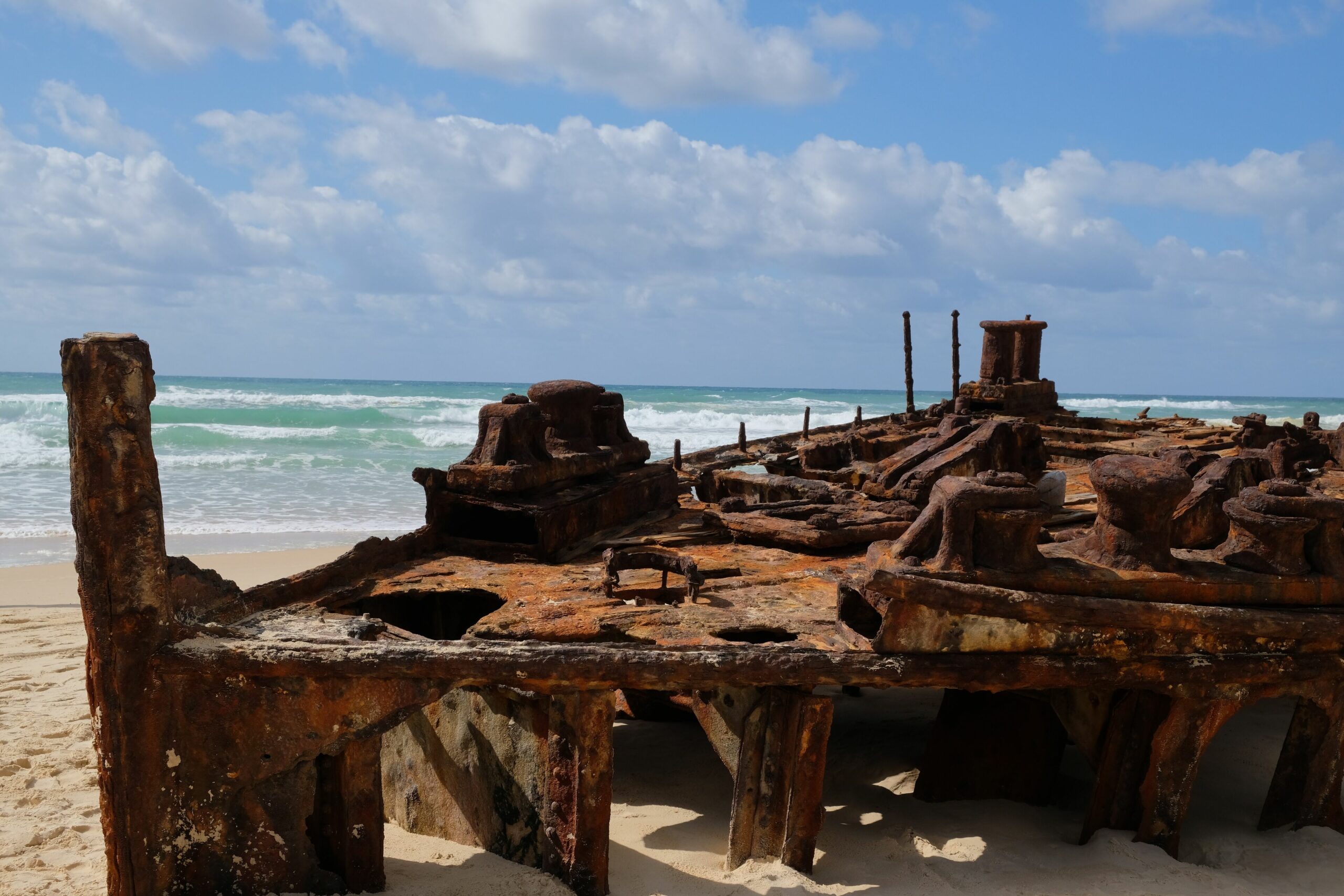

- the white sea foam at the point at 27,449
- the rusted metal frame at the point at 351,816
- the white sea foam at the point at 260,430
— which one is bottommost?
the white sea foam at the point at 27,449

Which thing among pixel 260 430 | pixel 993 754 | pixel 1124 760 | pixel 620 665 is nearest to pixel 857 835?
pixel 993 754

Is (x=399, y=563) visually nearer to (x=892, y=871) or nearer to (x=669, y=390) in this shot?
(x=892, y=871)

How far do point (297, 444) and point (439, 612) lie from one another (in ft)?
105

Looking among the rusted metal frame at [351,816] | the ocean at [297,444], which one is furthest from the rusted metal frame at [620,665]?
the ocean at [297,444]

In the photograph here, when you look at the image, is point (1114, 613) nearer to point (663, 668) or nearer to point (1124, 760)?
point (1124, 760)

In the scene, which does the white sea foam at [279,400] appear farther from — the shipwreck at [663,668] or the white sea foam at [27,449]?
the shipwreck at [663,668]

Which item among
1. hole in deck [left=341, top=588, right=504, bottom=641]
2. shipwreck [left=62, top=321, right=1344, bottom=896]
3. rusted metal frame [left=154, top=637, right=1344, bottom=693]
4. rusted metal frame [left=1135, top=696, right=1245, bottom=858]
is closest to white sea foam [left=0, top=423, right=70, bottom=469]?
hole in deck [left=341, top=588, right=504, bottom=641]

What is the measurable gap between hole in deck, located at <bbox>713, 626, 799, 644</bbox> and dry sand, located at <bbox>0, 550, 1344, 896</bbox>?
1.23 metres

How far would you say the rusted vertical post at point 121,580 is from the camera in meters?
4.88

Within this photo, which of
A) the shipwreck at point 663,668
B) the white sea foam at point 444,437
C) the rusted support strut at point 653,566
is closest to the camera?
the shipwreck at point 663,668

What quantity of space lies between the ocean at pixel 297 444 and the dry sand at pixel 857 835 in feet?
35.4

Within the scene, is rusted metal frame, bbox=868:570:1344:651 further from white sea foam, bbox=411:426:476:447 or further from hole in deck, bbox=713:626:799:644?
white sea foam, bbox=411:426:476:447

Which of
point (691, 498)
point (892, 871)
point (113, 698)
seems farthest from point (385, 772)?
point (691, 498)

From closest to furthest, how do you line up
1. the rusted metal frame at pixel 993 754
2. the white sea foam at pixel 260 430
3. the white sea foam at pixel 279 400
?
the rusted metal frame at pixel 993 754 → the white sea foam at pixel 260 430 → the white sea foam at pixel 279 400
